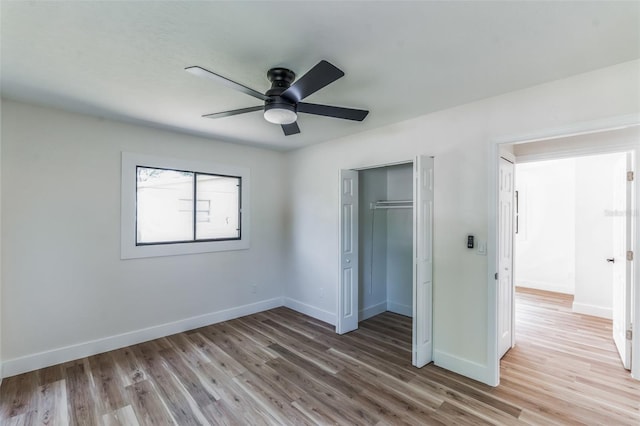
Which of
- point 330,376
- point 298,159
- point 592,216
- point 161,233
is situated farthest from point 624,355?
point 161,233

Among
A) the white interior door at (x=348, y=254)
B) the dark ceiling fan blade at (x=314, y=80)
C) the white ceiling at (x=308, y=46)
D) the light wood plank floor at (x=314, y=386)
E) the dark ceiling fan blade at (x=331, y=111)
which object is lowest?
the light wood plank floor at (x=314, y=386)

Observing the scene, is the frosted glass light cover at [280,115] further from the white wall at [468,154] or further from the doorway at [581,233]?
the doorway at [581,233]

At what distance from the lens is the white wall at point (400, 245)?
14.5 ft

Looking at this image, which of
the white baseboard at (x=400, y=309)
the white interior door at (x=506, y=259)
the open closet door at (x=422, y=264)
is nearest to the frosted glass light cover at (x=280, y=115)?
the open closet door at (x=422, y=264)

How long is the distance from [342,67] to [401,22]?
0.57m

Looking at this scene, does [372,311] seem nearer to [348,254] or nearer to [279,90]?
[348,254]

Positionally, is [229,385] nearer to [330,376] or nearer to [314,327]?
[330,376]

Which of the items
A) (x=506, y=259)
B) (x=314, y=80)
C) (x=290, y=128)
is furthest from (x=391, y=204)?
(x=314, y=80)

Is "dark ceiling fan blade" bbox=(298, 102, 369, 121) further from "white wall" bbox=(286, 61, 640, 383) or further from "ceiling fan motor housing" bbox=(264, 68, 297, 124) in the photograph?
"white wall" bbox=(286, 61, 640, 383)

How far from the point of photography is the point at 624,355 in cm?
286

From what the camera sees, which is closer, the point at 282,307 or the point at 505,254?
the point at 505,254

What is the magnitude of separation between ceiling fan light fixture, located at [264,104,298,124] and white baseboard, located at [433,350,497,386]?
2746 mm

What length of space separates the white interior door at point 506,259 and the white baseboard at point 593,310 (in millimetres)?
2152

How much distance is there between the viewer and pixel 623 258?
9.66ft
